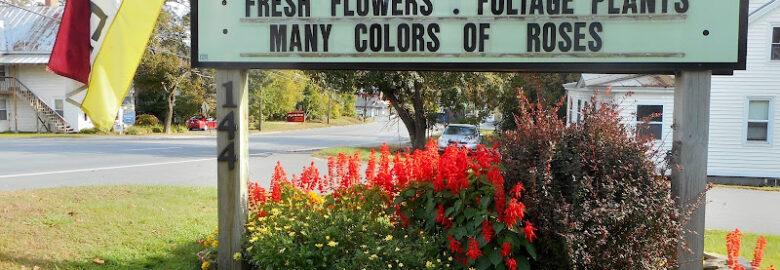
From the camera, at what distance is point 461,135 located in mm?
23719

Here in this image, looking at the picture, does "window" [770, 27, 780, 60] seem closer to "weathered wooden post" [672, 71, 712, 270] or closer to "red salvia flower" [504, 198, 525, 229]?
"weathered wooden post" [672, 71, 712, 270]

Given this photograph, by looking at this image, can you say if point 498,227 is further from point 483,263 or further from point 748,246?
point 748,246

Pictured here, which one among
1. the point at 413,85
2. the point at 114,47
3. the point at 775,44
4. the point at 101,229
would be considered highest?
the point at 775,44

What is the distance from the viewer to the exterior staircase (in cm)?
3411

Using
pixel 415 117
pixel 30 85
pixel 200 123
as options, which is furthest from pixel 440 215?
pixel 30 85

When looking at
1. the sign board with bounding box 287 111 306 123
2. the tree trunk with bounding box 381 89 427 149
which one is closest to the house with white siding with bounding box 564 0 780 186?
the tree trunk with bounding box 381 89 427 149

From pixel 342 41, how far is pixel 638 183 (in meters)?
2.40

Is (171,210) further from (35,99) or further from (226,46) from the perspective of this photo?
(35,99)

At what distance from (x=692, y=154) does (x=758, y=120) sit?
15.7 metres

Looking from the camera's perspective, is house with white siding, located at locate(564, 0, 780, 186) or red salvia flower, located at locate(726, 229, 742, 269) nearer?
red salvia flower, located at locate(726, 229, 742, 269)

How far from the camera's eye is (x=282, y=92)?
158ft

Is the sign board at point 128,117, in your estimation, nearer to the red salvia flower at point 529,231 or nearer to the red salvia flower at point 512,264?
the red salvia flower at point 512,264

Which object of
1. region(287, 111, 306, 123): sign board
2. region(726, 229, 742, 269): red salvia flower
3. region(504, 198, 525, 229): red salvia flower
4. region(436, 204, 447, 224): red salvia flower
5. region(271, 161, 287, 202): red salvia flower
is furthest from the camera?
region(287, 111, 306, 123): sign board

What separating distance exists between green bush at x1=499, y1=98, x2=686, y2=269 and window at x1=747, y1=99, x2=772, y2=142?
1589 centimetres
